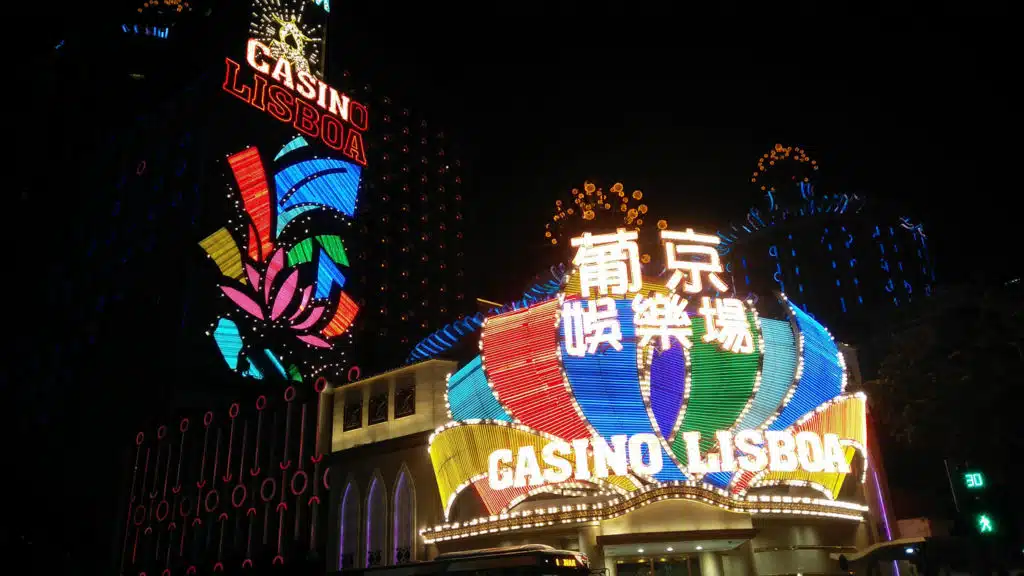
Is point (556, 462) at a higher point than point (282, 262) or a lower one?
lower

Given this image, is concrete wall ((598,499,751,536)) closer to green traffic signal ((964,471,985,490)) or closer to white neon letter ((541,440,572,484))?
white neon letter ((541,440,572,484))

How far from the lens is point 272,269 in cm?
4469

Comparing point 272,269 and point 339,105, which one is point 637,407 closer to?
point 272,269

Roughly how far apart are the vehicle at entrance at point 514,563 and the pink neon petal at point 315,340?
28.2 meters

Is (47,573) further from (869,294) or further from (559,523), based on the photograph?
(869,294)

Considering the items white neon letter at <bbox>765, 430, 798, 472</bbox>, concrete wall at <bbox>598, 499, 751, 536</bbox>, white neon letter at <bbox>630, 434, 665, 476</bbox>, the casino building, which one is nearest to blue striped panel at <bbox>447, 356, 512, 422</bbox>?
the casino building

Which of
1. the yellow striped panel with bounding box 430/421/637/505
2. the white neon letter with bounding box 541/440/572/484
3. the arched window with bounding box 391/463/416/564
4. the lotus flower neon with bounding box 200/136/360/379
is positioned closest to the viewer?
the white neon letter with bounding box 541/440/572/484

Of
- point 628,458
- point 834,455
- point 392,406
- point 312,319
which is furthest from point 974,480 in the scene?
point 312,319

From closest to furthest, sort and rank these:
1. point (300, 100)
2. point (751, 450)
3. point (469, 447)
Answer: point (751, 450), point (469, 447), point (300, 100)

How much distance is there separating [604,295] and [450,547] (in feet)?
26.9

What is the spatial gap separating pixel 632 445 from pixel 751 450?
314 centimetres

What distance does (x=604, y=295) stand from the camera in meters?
22.7

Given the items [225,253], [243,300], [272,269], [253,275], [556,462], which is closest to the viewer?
[556,462]

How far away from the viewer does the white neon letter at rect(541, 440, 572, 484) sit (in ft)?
68.5
